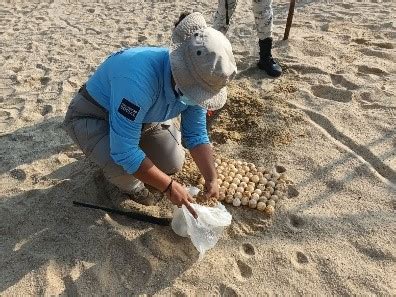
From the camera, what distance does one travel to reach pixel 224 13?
3773mm

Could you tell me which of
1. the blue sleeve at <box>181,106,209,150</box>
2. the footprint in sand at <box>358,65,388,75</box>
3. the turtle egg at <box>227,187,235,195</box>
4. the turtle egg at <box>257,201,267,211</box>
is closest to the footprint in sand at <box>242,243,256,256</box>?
the turtle egg at <box>257,201,267,211</box>

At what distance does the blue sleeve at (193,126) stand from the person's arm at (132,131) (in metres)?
0.35

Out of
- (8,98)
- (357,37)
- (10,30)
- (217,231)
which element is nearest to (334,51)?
(357,37)

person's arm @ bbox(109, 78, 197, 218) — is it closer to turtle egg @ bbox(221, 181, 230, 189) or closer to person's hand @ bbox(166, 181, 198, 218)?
person's hand @ bbox(166, 181, 198, 218)

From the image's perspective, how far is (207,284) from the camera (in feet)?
6.95

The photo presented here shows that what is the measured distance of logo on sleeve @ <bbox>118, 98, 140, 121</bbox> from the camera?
6.33ft

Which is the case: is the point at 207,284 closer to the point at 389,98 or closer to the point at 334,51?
the point at 389,98

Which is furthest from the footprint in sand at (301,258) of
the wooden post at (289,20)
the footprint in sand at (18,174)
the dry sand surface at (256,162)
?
the wooden post at (289,20)

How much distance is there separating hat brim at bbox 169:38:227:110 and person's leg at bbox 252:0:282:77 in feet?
6.55

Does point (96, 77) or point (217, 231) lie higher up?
point (96, 77)

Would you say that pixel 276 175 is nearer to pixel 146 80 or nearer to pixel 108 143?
pixel 108 143

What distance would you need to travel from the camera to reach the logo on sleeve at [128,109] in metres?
1.93

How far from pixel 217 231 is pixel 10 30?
4.02m

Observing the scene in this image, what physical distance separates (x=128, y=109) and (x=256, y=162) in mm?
1207
